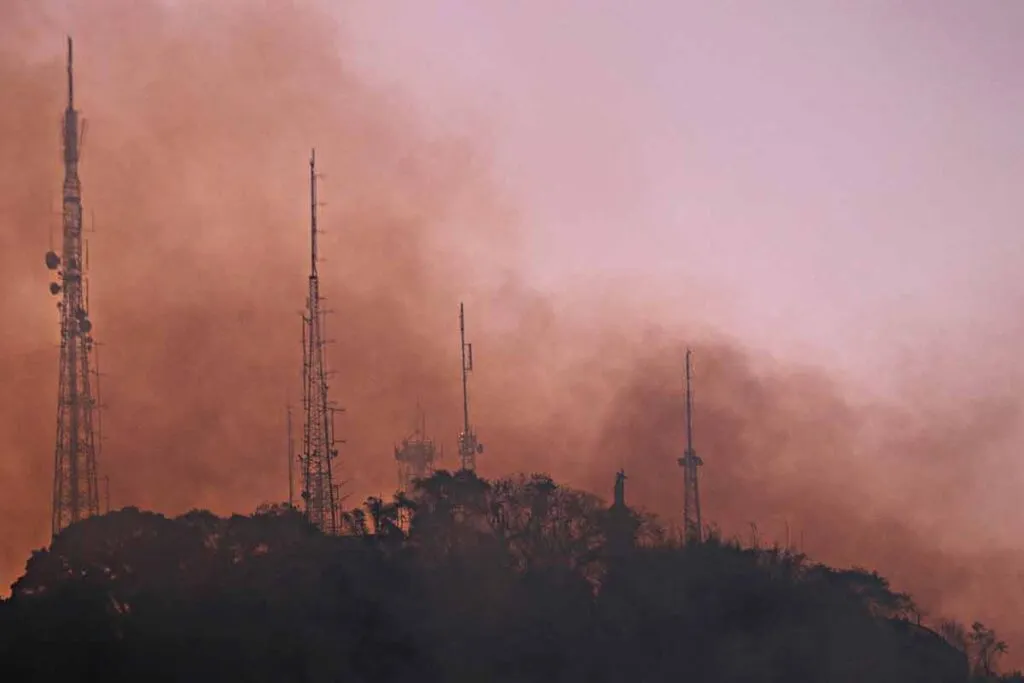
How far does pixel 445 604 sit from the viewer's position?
66.2m

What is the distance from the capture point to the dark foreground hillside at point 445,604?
190ft

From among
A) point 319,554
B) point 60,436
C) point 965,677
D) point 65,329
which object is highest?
point 65,329

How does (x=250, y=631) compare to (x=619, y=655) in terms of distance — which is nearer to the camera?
(x=250, y=631)

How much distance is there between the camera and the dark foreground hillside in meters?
58.0

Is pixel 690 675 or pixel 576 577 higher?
pixel 576 577

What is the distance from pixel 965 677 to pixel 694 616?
14341mm

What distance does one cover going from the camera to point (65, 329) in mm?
67250

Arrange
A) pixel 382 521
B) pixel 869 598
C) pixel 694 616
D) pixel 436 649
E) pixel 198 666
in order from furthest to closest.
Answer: pixel 869 598 < pixel 382 521 < pixel 694 616 < pixel 436 649 < pixel 198 666

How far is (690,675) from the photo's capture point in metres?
67.3

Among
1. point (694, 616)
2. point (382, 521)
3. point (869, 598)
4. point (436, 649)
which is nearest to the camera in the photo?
point (436, 649)

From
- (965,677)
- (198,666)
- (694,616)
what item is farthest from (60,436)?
(965,677)

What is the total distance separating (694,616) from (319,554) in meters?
16.2

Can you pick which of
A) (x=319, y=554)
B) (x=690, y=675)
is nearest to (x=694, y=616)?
(x=690, y=675)

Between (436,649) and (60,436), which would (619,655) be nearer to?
(436,649)
